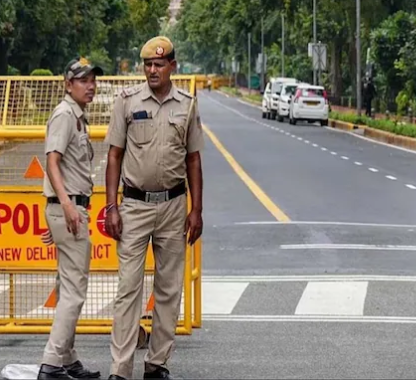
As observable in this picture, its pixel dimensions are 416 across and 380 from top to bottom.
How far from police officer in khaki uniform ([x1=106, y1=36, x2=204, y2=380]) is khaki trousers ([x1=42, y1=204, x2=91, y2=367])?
209mm

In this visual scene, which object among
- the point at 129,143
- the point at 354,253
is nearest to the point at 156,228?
the point at 129,143

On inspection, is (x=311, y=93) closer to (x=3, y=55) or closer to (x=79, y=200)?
(x=3, y=55)

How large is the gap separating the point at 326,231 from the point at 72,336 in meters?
9.13

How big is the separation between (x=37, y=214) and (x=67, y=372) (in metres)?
1.89

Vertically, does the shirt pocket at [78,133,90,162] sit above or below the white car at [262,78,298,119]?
above

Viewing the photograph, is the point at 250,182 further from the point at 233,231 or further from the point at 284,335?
the point at 284,335

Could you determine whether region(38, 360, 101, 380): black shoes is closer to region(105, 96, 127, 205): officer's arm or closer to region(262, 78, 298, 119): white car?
region(105, 96, 127, 205): officer's arm

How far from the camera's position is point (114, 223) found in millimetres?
7414

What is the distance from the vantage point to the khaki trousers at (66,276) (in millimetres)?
7430

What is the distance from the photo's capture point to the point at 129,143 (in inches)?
294

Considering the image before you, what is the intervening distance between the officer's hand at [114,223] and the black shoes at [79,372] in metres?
0.88

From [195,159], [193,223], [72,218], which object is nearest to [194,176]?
[195,159]

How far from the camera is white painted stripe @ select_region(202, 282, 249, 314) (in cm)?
1066

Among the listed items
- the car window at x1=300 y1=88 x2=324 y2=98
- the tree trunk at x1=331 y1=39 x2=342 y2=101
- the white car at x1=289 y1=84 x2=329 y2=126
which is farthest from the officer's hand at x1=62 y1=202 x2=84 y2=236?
the tree trunk at x1=331 y1=39 x2=342 y2=101
